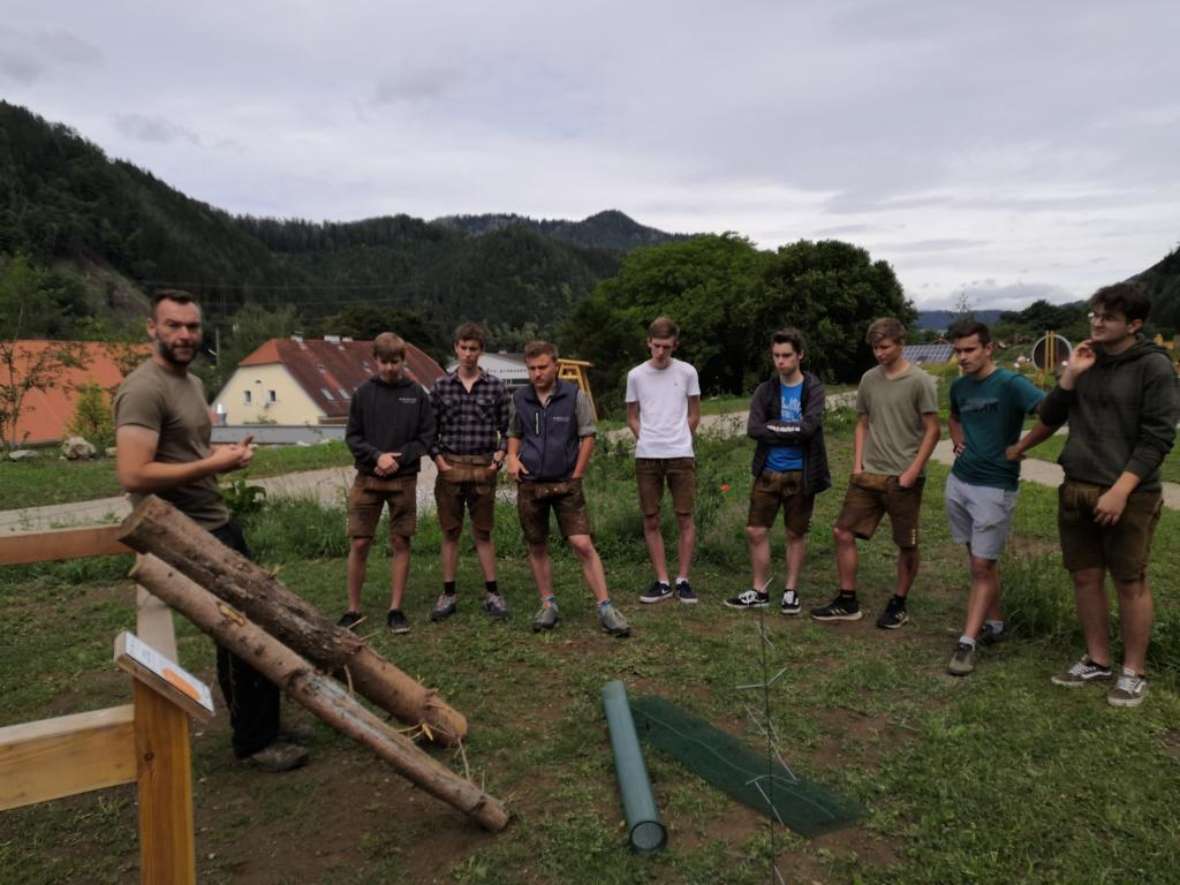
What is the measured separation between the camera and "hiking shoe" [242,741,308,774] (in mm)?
3350

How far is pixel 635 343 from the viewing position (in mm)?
36438

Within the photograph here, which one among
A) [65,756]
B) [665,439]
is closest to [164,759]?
[65,756]

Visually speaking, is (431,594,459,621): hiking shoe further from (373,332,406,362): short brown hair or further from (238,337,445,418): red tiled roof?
(238,337,445,418): red tiled roof

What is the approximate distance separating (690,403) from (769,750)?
2.63 m

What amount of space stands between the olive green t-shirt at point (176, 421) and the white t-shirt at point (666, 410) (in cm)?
280

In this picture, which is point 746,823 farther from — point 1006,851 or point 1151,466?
point 1151,466

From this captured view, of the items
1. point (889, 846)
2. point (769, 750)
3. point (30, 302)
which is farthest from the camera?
point (30, 302)

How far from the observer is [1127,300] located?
3.46 meters

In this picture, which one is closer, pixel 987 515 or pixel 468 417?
pixel 987 515

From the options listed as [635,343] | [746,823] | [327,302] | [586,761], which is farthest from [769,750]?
[327,302]

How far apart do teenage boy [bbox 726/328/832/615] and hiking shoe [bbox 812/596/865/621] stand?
0.17m

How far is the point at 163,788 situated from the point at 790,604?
4078 millimetres

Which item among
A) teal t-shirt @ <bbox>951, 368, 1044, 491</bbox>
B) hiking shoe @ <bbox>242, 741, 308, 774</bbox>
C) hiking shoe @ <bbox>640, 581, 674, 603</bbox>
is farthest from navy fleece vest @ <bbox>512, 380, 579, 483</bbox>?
teal t-shirt @ <bbox>951, 368, 1044, 491</bbox>

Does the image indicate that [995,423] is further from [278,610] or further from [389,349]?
[278,610]
